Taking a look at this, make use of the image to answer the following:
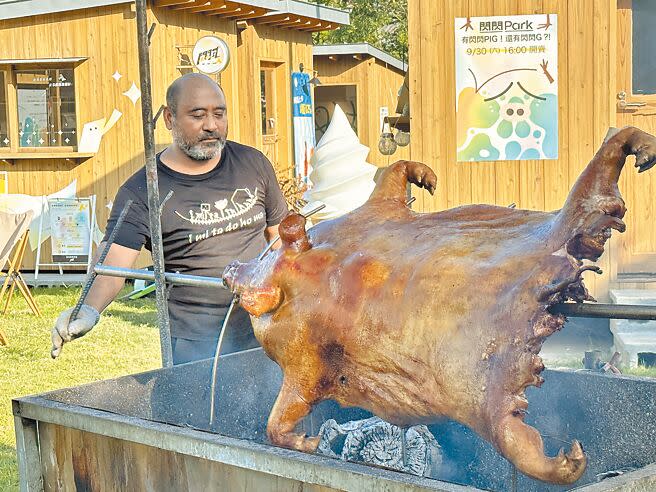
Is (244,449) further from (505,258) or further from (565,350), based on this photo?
(565,350)

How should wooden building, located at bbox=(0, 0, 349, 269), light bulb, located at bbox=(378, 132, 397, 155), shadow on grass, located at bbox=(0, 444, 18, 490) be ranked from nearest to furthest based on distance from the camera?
shadow on grass, located at bbox=(0, 444, 18, 490) < light bulb, located at bbox=(378, 132, 397, 155) < wooden building, located at bbox=(0, 0, 349, 269)

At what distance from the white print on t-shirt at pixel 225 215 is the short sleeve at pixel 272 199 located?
92 millimetres

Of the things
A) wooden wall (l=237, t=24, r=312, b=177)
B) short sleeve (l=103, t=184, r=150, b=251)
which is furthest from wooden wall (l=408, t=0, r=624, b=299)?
wooden wall (l=237, t=24, r=312, b=177)

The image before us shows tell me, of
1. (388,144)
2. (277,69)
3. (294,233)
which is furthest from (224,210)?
(277,69)

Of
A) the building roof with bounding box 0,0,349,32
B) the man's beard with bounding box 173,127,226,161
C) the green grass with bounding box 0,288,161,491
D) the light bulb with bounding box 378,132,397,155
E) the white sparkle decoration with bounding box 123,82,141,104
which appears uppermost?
the building roof with bounding box 0,0,349,32

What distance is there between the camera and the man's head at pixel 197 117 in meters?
3.54

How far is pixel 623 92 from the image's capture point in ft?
23.8

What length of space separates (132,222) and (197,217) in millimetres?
229

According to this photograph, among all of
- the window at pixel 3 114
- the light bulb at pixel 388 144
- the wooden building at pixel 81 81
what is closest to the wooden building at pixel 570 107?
the light bulb at pixel 388 144

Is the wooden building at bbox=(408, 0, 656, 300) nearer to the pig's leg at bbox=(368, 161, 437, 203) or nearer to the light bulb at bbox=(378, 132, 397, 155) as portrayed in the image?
the light bulb at bbox=(378, 132, 397, 155)

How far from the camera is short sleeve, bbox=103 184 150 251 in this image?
3.50m

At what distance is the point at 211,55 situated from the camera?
1159cm

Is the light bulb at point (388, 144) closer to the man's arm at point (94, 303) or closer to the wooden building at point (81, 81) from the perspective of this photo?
the wooden building at point (81, 81)

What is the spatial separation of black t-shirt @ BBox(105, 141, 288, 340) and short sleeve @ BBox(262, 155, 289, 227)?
0.34ft
